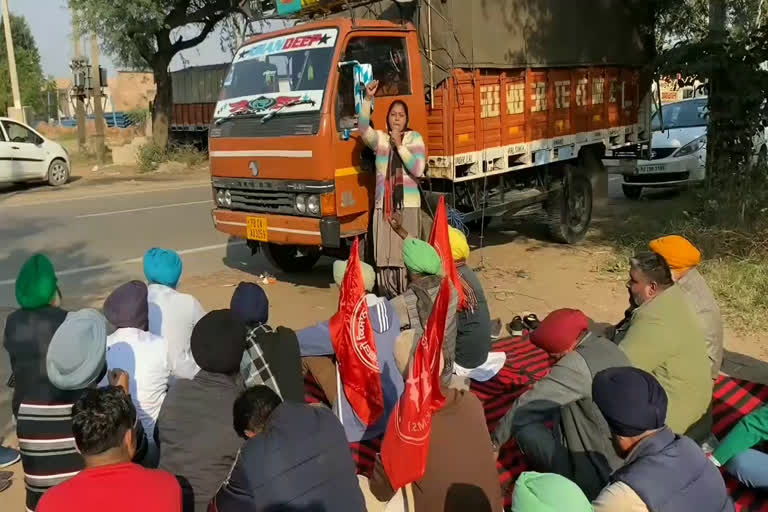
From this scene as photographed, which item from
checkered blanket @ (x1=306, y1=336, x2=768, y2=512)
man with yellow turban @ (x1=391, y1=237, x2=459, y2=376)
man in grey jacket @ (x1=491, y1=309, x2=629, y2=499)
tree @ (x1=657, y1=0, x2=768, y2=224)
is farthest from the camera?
tree @ (x1=657, y1=0, x2=768, y2=224)

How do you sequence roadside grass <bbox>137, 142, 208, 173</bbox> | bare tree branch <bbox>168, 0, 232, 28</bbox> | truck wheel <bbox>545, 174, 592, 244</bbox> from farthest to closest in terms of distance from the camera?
roadside grass <bbox>137, 142, 208, 173</bbox> → bare tree branch <bbox>168, 0, 232, 28</bbox> → truck wheel <bbox>545, 174, 592, 244</bbox>

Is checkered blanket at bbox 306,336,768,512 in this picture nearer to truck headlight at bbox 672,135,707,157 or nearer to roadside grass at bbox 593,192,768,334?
roadside grass at bbox 593,192,768,334

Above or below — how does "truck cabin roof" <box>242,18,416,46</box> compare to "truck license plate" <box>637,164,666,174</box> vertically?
above

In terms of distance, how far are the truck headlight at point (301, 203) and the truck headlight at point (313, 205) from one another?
0.15ft

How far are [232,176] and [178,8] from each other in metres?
15.4

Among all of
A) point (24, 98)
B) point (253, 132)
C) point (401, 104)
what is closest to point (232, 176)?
point (253, 132)

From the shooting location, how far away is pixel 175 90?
27797 mm

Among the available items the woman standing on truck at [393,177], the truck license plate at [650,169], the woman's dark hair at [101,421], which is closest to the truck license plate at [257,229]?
the woman standing on truck at [393,177]

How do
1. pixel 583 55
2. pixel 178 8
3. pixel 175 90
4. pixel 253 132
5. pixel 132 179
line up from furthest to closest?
pixel 175 90 < pixel 178 8 < pixel 132 179 < pixel 583 55 < pixel 253 132

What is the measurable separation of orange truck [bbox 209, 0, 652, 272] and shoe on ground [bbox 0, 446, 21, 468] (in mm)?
3051

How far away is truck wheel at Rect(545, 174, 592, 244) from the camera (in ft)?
30.4

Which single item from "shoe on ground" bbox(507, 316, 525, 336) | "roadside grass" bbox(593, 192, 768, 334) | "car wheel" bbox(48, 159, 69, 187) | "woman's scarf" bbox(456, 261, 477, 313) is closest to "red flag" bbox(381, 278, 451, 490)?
"woman's scarf" bbox(456, 261, 477, 313)

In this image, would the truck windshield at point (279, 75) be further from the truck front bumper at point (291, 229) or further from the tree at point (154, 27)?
the tree at point (154, 27)

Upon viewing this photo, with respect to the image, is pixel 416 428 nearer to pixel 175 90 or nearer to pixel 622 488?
pixel 622 488
